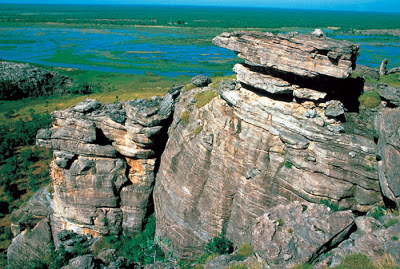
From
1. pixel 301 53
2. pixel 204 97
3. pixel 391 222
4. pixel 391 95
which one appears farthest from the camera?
pixel 204 97

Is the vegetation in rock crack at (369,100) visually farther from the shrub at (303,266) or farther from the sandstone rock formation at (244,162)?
the shrub at (303,266)

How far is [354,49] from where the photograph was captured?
18203mm

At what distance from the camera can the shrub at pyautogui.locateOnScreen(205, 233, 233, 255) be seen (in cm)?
2108

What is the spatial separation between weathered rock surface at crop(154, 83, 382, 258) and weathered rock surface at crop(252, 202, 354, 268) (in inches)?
124

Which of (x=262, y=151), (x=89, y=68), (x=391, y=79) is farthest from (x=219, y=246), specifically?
(x=89, y=68)

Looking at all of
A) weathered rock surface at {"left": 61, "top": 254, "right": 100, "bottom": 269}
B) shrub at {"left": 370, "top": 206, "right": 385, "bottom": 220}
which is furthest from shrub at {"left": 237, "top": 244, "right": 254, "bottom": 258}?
weathered rock surface at {"left": 61, "top": 254, "right": 100, "bottom": 269}

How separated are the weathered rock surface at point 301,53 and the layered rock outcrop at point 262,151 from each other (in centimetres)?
7

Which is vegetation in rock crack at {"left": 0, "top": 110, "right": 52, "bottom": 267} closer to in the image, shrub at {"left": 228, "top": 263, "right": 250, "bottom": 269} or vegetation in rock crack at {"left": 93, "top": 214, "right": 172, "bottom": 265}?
vegetation in rock crack at {"left": 93, "top": 214, "right": 172, "bottom": 265}

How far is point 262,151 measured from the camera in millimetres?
20453

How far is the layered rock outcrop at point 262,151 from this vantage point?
18.2 m

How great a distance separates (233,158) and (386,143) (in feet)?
32.6

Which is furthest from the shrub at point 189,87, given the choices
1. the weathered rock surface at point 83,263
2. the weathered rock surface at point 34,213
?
the weathered rock surface at point 34,213

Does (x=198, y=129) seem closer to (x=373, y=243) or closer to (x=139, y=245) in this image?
(x=139, y=245)

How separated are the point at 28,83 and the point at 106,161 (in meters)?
70.1
